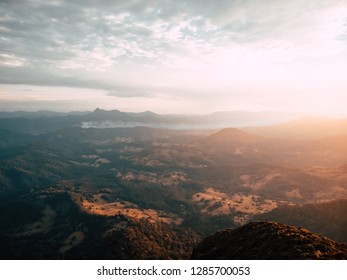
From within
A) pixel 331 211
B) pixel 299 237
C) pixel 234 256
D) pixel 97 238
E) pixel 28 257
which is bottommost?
pixel 28 257

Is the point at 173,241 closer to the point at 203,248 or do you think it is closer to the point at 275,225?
the point at 203,248

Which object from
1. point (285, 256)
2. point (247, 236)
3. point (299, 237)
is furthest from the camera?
point (247, 236)

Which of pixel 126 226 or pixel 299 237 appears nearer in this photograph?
pixel 299 237

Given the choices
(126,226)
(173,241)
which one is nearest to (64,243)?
(126,226)

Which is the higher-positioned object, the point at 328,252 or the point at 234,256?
the point at 328,252
